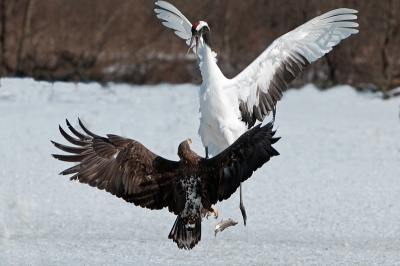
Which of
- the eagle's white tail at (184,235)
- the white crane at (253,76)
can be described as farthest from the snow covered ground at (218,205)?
the white crane at (253,76)

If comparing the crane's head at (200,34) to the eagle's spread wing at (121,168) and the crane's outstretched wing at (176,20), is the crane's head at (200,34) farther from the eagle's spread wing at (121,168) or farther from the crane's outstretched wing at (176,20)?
the eagle's spread wing at (121,168)

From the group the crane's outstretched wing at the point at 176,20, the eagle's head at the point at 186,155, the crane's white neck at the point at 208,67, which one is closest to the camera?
the eagle's head at the point at 186,155

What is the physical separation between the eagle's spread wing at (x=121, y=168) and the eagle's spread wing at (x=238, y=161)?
0.32 meters

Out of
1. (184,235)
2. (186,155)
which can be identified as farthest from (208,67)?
(184,235)

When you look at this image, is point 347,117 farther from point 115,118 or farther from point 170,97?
point 115,118

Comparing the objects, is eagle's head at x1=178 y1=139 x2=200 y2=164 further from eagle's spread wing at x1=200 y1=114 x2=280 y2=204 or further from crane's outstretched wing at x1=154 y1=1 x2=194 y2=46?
→ crane's outstretched wing at x1=154 y1=1 x2=194 y2=46

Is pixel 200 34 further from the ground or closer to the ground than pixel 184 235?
further from the ground

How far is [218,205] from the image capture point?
8633mm

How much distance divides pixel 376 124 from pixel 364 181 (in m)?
4.91

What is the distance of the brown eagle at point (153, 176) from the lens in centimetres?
590

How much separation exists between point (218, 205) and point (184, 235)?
8.96 ft

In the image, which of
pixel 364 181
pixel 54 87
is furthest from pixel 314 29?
pixel 54 87

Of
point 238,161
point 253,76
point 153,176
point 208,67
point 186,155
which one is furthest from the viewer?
point 253,76

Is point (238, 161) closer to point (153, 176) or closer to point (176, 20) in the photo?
point (153, 176)
